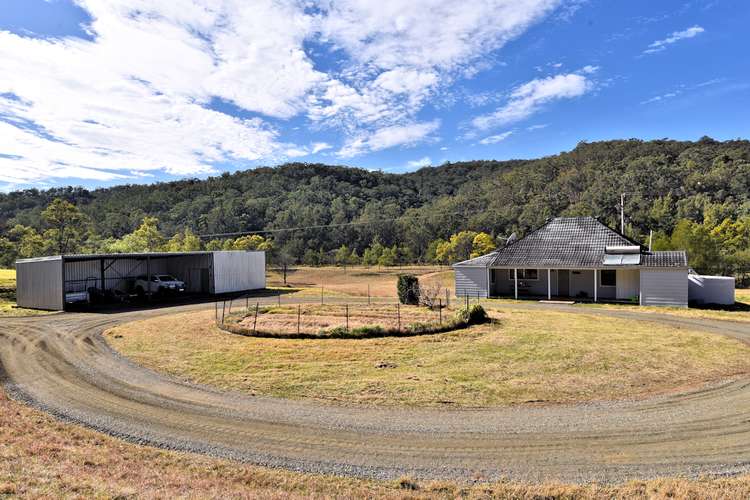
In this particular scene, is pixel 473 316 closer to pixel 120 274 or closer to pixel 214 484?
pixel 214 484

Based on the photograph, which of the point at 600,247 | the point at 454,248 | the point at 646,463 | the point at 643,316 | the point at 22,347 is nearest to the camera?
the point at 646,463

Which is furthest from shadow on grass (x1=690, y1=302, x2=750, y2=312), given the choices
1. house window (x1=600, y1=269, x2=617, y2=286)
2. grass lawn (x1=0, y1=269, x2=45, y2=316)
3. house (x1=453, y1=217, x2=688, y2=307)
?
grass lawn (x1=0, y1=269, x2=45, y2=316)

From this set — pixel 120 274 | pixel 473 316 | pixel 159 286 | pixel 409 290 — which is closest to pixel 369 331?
pixel 473 316

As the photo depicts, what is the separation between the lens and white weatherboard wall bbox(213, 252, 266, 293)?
3397cm

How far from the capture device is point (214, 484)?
5949mm

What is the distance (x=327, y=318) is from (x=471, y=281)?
13303 mm

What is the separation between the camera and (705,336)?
656 inches

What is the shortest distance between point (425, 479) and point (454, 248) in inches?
2655

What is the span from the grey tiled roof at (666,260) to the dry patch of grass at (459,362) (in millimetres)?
8019

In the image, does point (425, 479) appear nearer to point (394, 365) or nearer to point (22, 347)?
point (394, 365)

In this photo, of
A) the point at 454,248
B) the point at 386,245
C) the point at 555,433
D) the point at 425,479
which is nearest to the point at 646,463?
the point at 555,433

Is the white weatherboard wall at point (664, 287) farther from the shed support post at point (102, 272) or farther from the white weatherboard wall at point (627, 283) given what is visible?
the shed support post at point (102, 272)

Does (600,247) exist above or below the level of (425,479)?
above

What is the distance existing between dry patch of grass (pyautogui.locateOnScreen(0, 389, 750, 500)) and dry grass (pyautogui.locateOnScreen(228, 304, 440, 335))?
10.3 m
